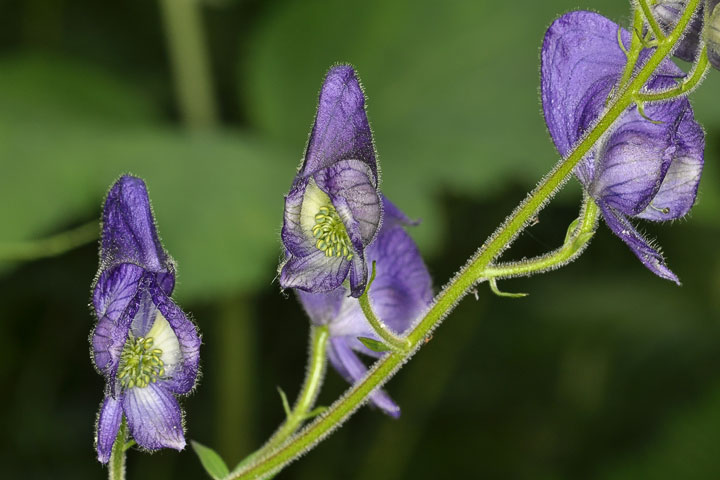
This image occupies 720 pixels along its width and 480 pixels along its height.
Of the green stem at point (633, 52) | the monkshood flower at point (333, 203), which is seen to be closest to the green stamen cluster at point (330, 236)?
the monkshood flower at point (333, 203)

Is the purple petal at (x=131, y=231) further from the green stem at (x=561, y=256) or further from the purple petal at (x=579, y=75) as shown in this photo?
the purple petal at (x=579, y=75)

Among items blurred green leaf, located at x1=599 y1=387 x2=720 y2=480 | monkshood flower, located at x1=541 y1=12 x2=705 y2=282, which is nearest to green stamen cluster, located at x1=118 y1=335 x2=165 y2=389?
monkshood flower, located at x1=541 y1=12 x2=705 y2=282

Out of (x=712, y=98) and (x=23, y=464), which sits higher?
(x=712, y=98)

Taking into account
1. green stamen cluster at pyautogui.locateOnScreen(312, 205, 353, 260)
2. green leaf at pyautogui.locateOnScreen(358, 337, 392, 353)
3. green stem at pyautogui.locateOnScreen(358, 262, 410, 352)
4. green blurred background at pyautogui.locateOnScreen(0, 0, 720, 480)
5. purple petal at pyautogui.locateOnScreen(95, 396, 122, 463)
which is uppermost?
green stamen cluster at pyautogui.locateOnScreen(312, 205, 353, 260)

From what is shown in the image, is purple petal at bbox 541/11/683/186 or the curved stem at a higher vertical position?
purple petal at bbox 541/11/683/186

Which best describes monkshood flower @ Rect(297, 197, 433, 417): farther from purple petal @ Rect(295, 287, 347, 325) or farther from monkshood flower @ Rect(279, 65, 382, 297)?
monkshood flower @ Rect(279, 65, 382, 297)

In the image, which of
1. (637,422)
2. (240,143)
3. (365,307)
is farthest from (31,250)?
(637,422)

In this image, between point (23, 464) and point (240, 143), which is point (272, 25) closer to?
point (240, 143)
